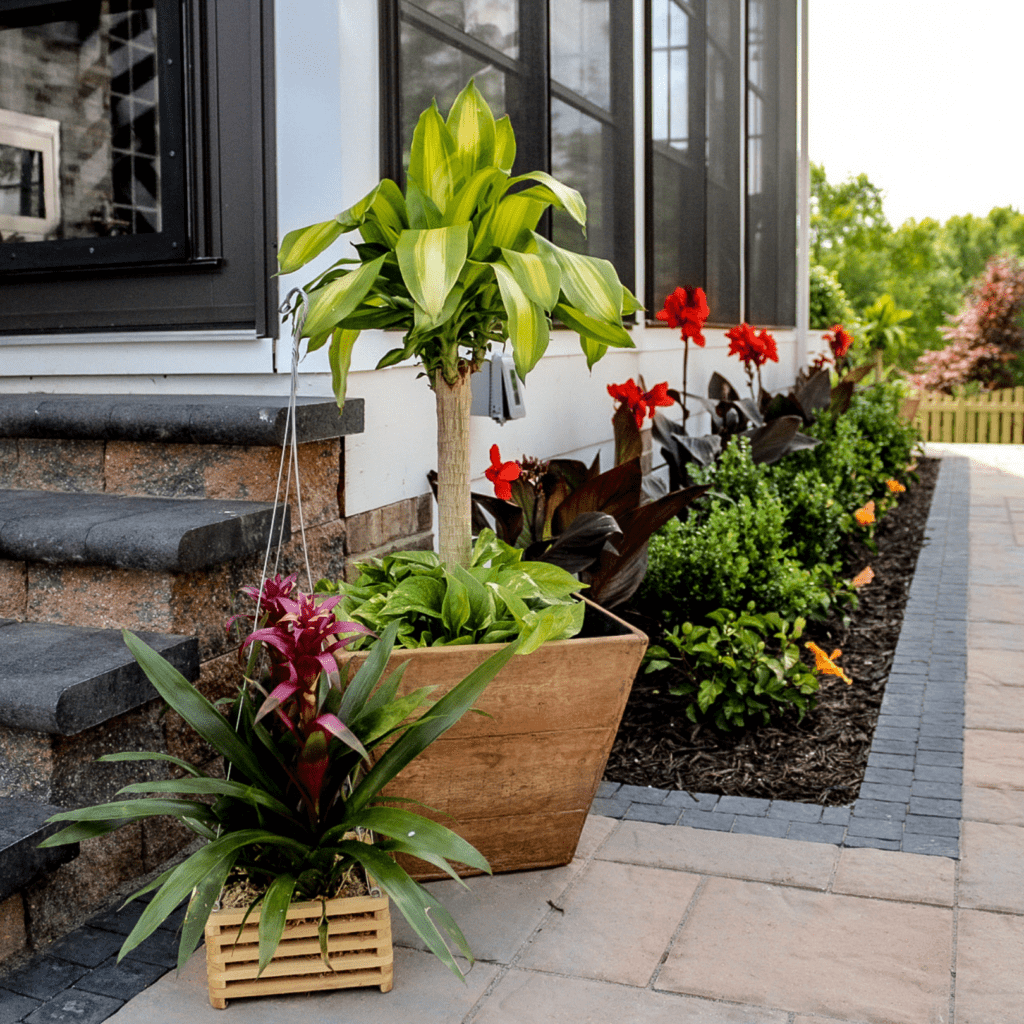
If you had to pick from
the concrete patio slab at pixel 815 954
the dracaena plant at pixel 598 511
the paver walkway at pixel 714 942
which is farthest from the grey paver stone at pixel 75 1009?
the dracaena plant at pixel 598 511

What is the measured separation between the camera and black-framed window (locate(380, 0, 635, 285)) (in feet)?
9.13

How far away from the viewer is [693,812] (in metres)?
2.33

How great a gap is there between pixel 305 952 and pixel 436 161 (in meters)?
1.32

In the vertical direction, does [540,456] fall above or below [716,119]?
below

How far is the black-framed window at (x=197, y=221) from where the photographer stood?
2467mm

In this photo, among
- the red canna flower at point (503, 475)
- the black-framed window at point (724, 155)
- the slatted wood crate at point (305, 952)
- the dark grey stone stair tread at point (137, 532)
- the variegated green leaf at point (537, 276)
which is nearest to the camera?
the slatted wood crate at point (305, 952)

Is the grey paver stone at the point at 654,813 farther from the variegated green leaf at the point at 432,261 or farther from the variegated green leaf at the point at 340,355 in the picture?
the variegated green leaf at the point at 432,261

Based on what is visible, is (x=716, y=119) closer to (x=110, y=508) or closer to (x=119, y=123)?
(x=119, y=123)

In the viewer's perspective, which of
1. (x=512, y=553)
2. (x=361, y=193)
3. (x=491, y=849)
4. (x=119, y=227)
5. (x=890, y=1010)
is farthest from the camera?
(x=119, y=227)

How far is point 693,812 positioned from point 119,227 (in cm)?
234

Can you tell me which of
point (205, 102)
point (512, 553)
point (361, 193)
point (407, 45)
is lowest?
point (512, 553)

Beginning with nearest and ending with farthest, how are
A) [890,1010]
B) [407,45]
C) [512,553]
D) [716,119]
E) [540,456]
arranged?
[890,1010]
[512,553]
[407,45]
[540,456]
[716,119]

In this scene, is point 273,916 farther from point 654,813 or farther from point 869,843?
point 869,843

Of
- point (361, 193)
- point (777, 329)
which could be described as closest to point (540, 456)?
point (361, 193)
